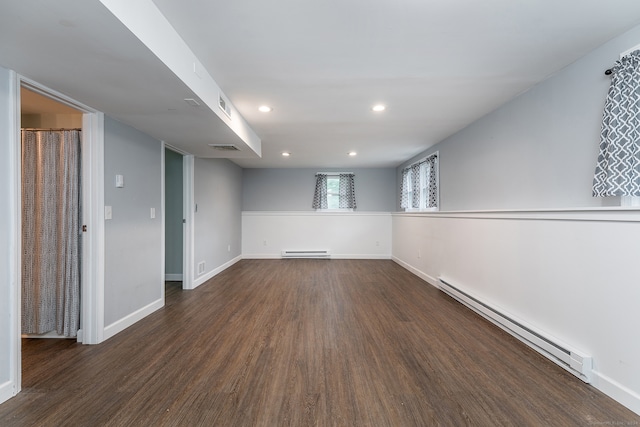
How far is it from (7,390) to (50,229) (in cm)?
130

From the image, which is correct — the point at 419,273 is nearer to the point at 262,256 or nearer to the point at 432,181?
the point at 432,181

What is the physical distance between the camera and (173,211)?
193 inches

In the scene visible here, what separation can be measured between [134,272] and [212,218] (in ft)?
7.25

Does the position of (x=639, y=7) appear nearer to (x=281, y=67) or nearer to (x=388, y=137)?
(x=281, y=67)

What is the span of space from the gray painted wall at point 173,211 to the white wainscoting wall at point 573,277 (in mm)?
4348

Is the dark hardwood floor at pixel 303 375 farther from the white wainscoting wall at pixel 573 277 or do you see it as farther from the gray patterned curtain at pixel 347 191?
the gray patterned curtain at pixel 347 191

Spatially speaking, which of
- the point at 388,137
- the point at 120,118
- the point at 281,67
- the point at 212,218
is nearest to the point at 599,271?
the point at 281,67

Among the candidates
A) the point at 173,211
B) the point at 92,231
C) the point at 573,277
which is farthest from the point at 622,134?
the point at 173,211

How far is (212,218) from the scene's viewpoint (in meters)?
5.16

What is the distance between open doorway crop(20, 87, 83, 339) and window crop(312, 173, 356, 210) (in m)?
4.99

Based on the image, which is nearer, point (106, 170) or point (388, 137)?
point (106, 170)

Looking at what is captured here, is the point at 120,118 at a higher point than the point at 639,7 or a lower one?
lower

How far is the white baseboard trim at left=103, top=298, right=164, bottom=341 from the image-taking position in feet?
8.66

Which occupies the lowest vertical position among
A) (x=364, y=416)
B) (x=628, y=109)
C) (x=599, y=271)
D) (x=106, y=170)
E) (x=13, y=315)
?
(x=364, y=416)
